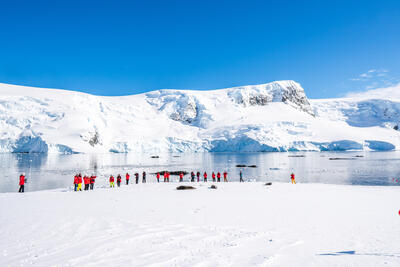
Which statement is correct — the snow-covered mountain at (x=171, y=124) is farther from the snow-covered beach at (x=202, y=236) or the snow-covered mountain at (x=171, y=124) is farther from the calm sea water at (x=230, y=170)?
the snow-covered beach at (x=202, y=236)

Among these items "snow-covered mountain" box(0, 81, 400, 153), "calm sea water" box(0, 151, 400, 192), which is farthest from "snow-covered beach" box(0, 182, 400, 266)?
"snow-covered mountain" box(0, 81, 400, 153)

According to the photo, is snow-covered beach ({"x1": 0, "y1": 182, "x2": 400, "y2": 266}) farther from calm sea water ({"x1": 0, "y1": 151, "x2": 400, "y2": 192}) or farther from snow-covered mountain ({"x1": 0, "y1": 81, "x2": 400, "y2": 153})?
snow-covered mountain ({"x1": 0, "y1": 81, "x2": 400, "y2": 153})

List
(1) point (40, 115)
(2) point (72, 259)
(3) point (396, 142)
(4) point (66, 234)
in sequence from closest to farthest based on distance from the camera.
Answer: (2) point (72, 259)
(4) point (66, 234)
(1) point (40, 115)
(3) point (396, 142)

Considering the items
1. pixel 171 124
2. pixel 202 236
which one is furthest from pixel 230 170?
pixel 171 124

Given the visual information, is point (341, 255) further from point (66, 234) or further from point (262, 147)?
point (262, 147)

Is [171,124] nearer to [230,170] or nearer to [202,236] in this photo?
[230,170]

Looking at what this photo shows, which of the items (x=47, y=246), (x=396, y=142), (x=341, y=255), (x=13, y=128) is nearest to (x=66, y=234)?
(x=47, y=246)

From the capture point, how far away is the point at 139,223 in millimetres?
9539

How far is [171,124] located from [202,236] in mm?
134982

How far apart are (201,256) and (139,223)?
13.1 feet

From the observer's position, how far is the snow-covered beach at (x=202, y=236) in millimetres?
5963

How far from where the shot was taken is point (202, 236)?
7.88 m

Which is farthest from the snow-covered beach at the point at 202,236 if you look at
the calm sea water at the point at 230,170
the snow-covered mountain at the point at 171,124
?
the snow-covered mountain at the point at 171,124

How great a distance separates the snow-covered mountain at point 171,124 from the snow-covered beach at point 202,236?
96.8m
